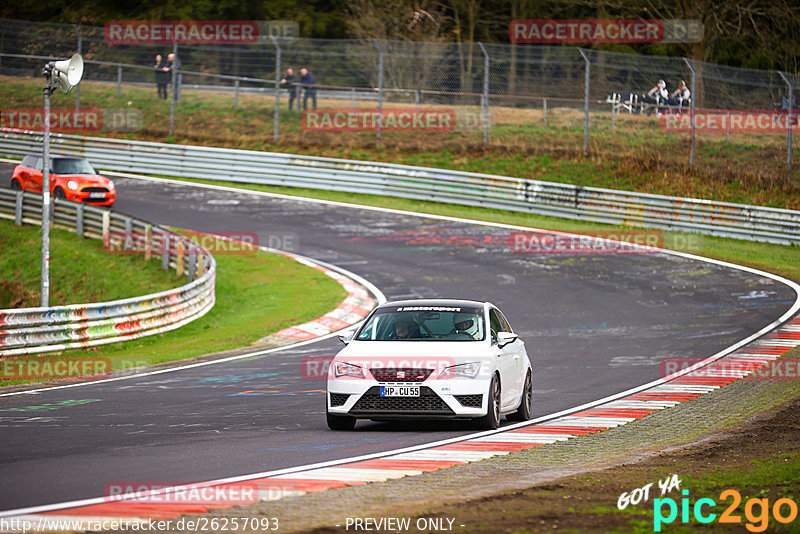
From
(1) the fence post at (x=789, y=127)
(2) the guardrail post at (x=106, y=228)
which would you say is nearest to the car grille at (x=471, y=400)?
(2) the guardrail post at (x=106, y=228)

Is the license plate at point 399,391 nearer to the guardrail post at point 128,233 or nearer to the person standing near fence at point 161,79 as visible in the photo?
the guardrail post at point 128,233

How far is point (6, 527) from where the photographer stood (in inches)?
271

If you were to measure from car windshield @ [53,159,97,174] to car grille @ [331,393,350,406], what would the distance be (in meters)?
24.0

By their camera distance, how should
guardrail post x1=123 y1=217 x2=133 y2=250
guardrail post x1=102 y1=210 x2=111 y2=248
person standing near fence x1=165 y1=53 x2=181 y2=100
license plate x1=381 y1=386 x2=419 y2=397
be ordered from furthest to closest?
person standing near fence x1=165 y1=53 x2=181 y2=100
guardrail post x1=102 y1=210 x2=111 y2=248
guardrail post x1=123 y1=217 x2=133 y2=250
license plate x1=381 y1=386 x2=419 y2=397

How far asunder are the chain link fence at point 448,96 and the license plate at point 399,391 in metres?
24.5

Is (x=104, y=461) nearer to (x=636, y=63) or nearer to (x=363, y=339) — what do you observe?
(x=363, y=339)

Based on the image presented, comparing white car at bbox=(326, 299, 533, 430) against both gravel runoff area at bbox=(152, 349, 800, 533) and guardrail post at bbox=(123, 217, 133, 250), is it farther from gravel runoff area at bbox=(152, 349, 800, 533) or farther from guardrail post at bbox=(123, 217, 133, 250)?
guardrail post at bbox=(123, 217, 133, 250)

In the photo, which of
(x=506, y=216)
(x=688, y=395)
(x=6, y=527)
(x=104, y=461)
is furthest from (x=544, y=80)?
(x=6, y=527)

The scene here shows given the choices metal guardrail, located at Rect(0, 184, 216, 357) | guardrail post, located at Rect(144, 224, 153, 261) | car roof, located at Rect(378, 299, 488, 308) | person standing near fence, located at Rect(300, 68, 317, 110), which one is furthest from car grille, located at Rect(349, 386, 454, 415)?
person standing near fence, located at Rect(300, 68, 317, 110)

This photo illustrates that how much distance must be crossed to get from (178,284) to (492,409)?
1631cm

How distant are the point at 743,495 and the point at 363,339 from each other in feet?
18.3

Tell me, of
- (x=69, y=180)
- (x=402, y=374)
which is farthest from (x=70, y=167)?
(x=402, y=374)

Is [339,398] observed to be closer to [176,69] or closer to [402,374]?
[402,374]

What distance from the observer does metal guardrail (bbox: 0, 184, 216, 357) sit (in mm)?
18469
